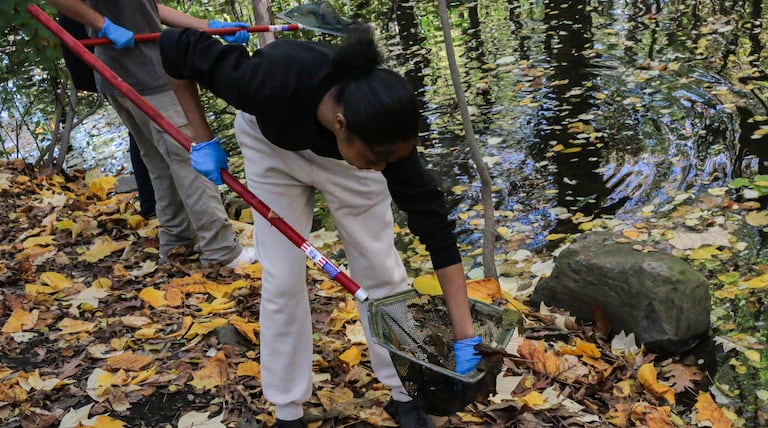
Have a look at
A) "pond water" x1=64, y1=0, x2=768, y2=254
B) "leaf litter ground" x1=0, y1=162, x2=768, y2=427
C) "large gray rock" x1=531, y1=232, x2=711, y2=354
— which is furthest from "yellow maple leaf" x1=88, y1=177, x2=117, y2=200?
"large gray rock" x1=531, y1=232, x2=711, y2=354

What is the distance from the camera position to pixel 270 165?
2230mm

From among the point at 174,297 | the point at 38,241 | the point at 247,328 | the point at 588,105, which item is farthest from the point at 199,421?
the point at 588,105

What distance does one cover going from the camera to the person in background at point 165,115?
3.46 metres

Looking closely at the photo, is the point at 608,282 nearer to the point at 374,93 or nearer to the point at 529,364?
the point at 529,364

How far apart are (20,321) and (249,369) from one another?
1135 mm

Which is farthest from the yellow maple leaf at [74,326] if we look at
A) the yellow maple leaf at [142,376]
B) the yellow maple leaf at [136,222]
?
the yellow maple leaf at [136,222]

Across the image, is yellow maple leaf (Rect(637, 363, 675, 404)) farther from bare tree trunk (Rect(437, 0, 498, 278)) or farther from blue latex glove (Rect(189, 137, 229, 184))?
blue latex glove (Rect(189, 137, 229, 184))

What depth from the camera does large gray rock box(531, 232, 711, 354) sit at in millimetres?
3090

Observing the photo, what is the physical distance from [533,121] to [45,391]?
4065 mm

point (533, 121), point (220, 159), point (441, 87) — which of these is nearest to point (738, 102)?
point (533, 121)

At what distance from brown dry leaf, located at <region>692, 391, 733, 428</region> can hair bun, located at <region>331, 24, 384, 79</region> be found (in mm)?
1828

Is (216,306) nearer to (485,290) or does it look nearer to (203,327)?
(203,327)

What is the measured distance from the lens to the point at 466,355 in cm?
212

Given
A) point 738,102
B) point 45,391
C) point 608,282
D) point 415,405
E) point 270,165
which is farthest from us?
point 738,102
